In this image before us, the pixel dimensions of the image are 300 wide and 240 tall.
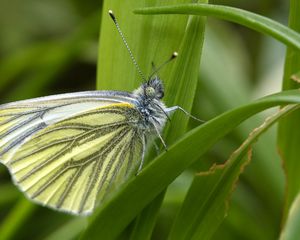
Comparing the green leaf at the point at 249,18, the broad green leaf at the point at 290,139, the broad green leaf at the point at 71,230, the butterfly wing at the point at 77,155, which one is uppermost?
the green leaf at the point at 249,18

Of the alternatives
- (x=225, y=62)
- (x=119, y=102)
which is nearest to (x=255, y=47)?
(x=225, y=62)

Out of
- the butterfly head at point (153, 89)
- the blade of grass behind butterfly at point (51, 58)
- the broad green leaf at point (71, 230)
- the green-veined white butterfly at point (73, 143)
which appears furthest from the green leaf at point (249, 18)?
the blade of grass behind butterfly at point (51, 58)

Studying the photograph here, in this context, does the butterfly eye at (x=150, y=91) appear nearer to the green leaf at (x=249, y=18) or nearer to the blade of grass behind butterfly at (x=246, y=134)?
the green leaf at (x=249, y=18)

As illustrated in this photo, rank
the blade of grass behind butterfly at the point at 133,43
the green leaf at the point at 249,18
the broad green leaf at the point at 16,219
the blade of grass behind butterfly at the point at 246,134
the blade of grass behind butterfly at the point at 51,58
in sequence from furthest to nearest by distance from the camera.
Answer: the blade of grass behind butterfly at the point at 51,58
the blade of grass behind butterfly at the point at 246,134
the broad green leaf at the point at 16,219
the blade of grass behind butterfly at the point at 133,43
the green leaf at the point at 249,18

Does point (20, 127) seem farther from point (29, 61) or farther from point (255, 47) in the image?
point (255, 47)

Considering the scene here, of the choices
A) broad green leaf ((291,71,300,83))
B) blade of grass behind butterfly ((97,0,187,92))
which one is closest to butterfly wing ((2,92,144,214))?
blade of grass behind butterfly ((97,0,187,92))

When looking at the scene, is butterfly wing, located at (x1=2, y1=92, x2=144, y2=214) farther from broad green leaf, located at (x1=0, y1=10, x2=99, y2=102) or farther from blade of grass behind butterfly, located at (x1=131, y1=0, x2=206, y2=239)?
broad green leaf, located at (x1=0, y1=10, x2=99, y2=102)

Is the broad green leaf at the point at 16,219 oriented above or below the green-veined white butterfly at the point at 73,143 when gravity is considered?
below
